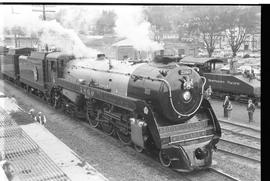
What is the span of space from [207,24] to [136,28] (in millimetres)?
15300

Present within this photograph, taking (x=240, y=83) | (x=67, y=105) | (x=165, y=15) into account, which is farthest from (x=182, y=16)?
(x=67, y=105)

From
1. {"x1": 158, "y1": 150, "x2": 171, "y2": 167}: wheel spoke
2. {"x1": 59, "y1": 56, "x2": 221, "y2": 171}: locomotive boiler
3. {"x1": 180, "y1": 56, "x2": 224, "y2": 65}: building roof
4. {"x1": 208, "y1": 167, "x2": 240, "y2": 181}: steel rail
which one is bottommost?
{"x1": 208, "y1": 167, "x2": 240, "y2": 181}: steel rail

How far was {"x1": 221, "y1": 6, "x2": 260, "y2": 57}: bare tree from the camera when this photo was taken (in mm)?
21391

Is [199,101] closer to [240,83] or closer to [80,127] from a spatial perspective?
[80,127]

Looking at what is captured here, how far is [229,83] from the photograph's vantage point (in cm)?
1741

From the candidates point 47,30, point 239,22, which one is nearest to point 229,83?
point 239,22

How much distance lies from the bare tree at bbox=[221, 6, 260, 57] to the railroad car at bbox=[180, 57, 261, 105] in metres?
4.60

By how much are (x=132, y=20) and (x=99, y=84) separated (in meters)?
3.37

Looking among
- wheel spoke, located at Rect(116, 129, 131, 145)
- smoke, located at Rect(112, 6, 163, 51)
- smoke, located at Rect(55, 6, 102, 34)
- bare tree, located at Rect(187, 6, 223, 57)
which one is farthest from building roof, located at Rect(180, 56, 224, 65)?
wheel spoke, located at Rect(116, 129, 131, 145)

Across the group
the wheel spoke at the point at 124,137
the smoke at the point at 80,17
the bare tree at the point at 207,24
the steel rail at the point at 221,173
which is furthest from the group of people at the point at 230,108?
the bare tree at the point at 207,24

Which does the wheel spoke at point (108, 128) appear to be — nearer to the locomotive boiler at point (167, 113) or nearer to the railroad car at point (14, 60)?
the locomotive boiler at point (167, 113)

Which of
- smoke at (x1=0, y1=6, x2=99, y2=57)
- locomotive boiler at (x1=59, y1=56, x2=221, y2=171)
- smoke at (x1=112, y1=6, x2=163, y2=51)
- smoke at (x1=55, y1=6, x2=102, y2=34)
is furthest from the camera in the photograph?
smoke at (x1=55, y1=6, x2=102, y2=34)

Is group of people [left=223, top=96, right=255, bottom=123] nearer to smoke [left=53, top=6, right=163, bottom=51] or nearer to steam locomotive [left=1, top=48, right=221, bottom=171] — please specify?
smoke [left=53, top=6, right=163, bottom=51]
